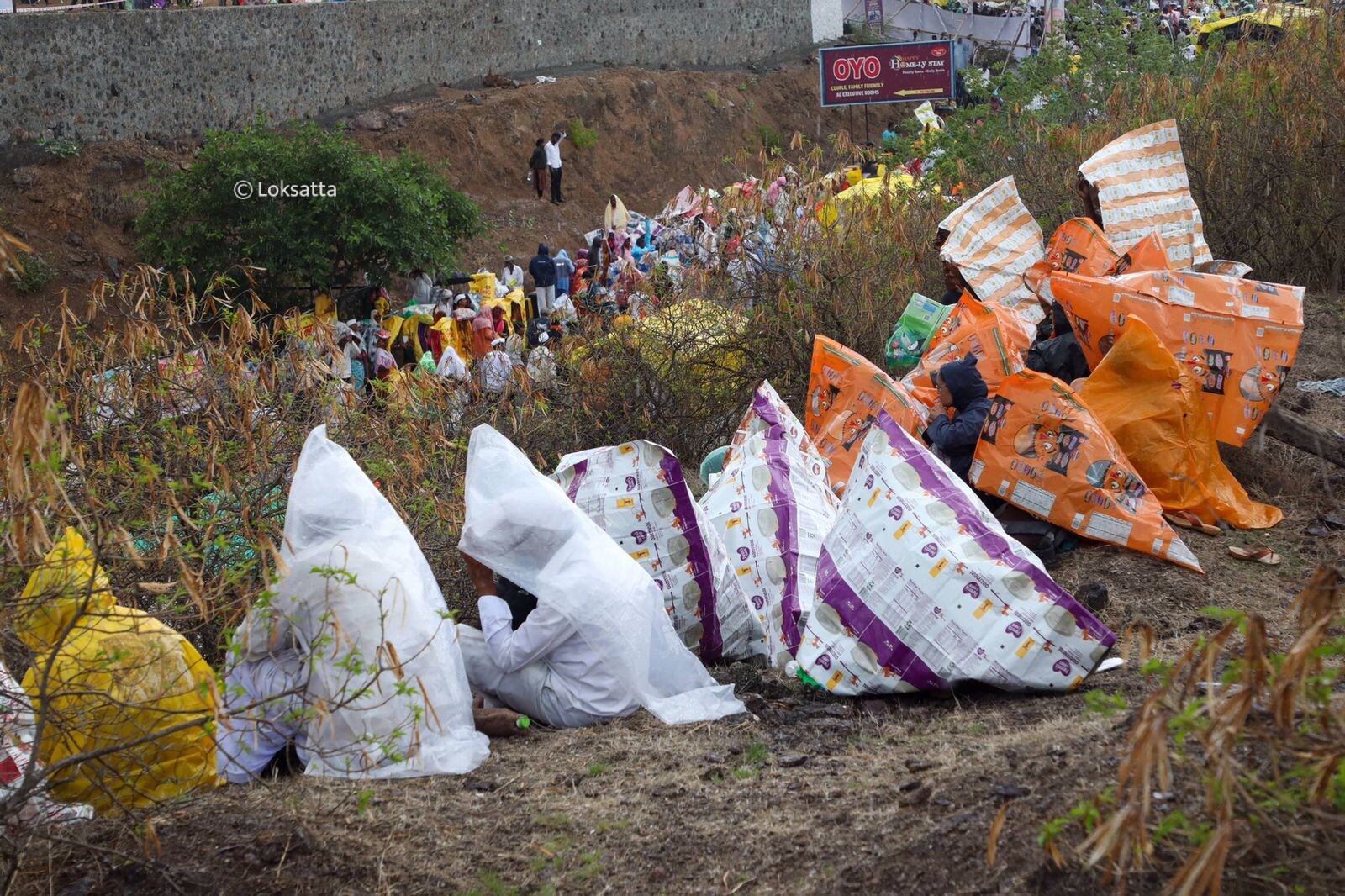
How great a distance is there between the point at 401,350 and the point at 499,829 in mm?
9893

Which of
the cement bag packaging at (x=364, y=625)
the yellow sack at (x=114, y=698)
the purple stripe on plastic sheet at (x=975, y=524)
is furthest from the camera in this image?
the purple stripe on plastic sheet at (x=975, y=524)

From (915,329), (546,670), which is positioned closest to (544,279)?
(915,329)

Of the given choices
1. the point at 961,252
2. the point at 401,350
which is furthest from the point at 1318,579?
the point at 401,350

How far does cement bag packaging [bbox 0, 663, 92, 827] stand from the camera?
2748 mm

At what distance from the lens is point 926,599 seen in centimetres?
378

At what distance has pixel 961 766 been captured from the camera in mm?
3088

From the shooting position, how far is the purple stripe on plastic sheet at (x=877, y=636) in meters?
3.80

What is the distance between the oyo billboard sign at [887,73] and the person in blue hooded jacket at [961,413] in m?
13.5

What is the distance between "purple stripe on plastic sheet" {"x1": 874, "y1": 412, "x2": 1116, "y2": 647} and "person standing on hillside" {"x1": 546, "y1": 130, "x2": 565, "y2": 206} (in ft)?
62.9

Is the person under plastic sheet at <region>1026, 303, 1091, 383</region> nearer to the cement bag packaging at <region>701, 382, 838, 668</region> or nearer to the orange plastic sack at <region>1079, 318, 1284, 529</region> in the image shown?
the orange plastic sack at <region>1079, 318, 1284, 529</region>

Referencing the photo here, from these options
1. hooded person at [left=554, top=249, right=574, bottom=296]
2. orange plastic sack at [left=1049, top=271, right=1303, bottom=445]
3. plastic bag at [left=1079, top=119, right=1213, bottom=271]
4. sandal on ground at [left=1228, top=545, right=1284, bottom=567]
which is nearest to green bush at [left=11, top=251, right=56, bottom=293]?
hooded person at [left=554, top=249, right=574, bottom=296]

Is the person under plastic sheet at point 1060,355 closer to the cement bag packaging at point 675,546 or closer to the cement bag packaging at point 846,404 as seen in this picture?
the cement bag packaging at point 846,404

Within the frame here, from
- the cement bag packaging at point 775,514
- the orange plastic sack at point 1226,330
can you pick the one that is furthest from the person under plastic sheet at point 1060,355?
the cement bag packaging at point 775,514

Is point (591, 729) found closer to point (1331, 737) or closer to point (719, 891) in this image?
point (719, 891)
